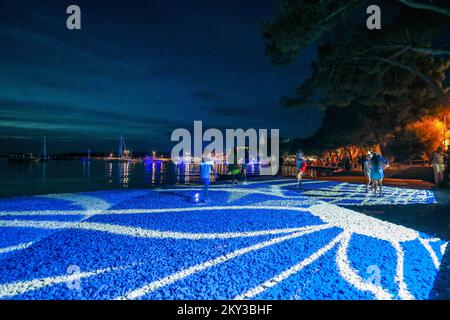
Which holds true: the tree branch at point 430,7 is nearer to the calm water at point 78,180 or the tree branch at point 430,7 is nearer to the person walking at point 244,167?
the person walking at point 244,167

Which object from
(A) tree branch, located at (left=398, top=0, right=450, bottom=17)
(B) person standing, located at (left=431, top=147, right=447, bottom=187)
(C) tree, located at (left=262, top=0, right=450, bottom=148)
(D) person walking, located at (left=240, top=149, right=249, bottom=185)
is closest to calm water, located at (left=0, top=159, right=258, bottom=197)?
(D) person walking, located at (left=240, top=149, right=249, bottom=185)

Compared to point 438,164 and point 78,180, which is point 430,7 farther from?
point 78,180

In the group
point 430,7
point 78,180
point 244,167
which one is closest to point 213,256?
point 430,7

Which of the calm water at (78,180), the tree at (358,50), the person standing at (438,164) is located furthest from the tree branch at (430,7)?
the calm water at (78,180)

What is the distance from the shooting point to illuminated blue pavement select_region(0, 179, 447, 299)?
418 centimetres

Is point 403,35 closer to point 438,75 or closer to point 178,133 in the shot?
point 438,75

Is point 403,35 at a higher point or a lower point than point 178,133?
higher

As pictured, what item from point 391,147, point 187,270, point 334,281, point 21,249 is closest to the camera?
point 334,281

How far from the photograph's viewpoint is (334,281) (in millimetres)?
4469

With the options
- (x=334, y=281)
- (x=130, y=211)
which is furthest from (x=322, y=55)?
(x=334, y=281)

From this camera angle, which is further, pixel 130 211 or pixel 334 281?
pixel 130 211

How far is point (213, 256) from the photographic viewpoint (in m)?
5.54
